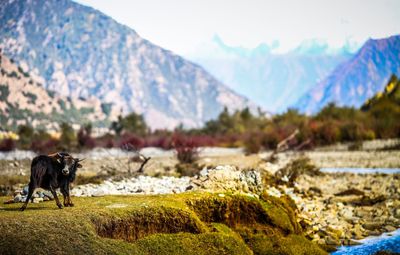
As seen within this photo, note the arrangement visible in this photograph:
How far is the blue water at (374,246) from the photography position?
507 inches

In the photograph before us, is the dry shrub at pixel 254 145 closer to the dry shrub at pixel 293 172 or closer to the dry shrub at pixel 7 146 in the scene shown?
the dry shrub at pixel 293 172

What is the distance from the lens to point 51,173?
404 inches

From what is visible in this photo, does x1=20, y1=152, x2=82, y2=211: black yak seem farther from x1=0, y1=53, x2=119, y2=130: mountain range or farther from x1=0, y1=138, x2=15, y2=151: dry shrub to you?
x1=0, y1=53, x2=119, y2=130: mountain range

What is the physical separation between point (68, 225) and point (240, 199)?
4828 millimetres

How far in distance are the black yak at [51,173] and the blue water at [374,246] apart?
7.22 metres

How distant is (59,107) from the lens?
399 feet

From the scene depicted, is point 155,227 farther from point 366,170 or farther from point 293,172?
point 366,170

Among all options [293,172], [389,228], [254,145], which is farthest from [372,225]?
[254,145]

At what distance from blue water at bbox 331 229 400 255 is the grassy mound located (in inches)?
58.3

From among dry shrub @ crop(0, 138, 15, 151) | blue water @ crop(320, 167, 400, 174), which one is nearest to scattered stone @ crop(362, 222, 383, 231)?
blue water @ crop(320, 167, 400, 174)

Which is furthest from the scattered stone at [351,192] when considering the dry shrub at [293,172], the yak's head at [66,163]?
the yak's head at [66,163]

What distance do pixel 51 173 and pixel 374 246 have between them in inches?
354

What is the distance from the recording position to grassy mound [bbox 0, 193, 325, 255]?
8.45m

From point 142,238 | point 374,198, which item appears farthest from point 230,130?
point 142,238
